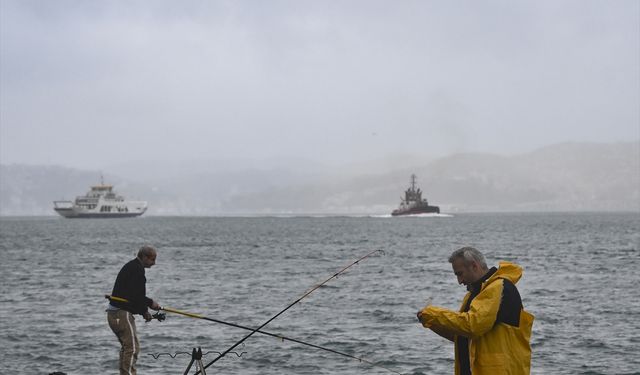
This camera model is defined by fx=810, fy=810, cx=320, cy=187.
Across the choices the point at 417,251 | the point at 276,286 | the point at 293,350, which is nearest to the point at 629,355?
the point at 293,350

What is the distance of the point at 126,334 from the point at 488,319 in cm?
651

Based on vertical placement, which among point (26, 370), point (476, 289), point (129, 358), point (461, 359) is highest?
point (476, 289)

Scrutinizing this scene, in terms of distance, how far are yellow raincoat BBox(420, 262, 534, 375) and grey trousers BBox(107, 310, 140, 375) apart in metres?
5.97

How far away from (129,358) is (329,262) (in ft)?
156

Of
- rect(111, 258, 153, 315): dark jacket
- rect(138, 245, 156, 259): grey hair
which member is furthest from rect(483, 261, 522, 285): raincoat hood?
rect(111, 258, 153, 315): dark jacket

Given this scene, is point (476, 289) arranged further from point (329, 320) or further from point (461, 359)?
point (329, 320)

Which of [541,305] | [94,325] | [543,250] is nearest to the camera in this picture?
[94,325]

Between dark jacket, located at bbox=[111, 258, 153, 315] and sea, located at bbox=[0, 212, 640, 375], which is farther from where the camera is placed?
sea, located at bbox=[0, 212, 640, 375]

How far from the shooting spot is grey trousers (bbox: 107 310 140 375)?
450 inches

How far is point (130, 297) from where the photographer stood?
36.2 ft

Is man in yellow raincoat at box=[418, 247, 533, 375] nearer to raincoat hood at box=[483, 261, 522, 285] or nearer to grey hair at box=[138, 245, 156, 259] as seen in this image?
raincoat hood at box=[483, 261, 522, 285]

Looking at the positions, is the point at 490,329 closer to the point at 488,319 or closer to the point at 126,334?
the point at 488,319

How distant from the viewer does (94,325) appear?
2675 centimetres

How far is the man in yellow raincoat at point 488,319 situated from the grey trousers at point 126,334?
586 cm
